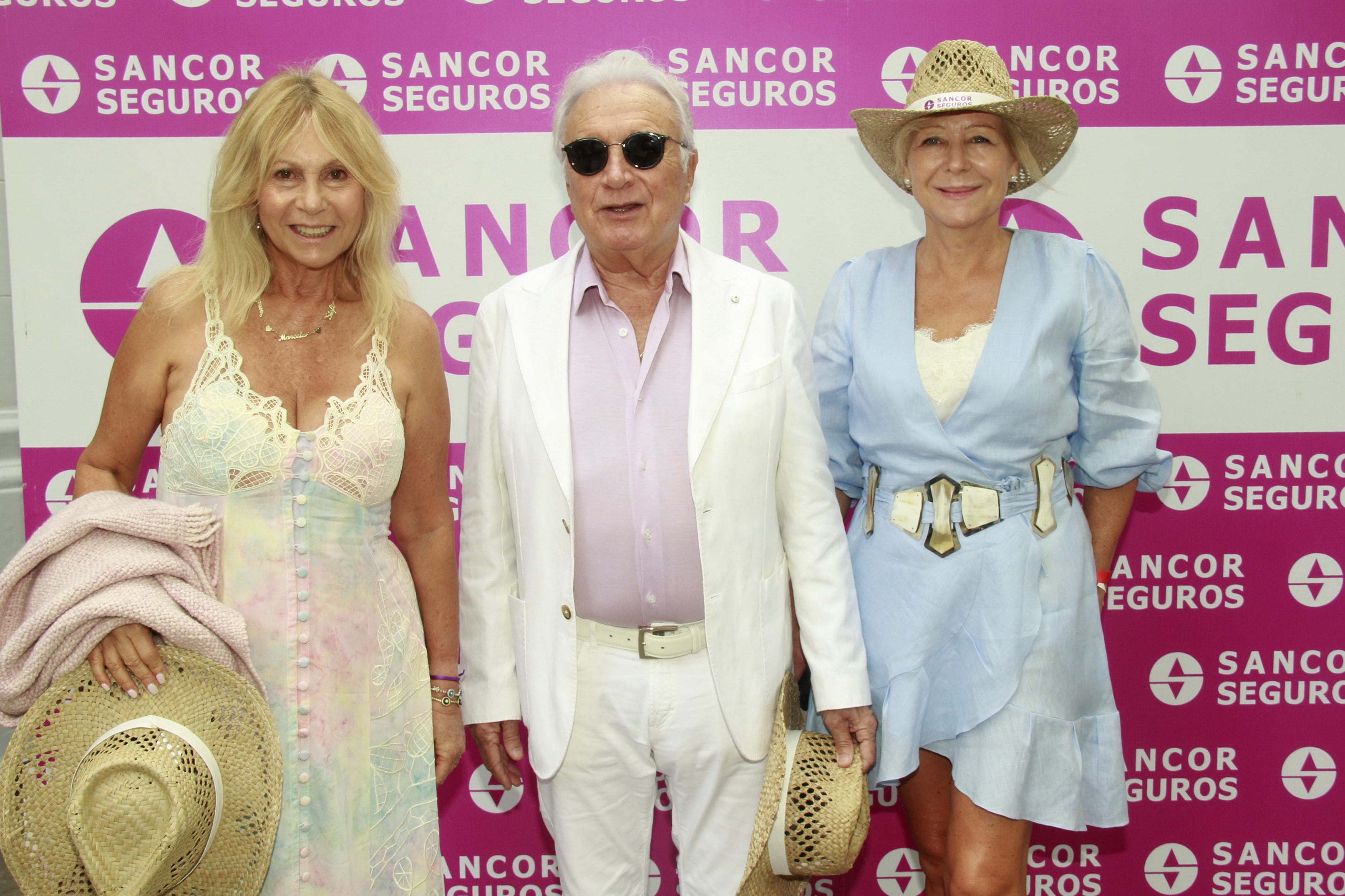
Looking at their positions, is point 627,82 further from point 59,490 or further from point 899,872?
point 899,872

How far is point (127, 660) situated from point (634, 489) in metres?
0.95

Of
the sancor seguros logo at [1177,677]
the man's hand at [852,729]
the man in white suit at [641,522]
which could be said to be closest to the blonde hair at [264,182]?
the man in white suit at [641,522]

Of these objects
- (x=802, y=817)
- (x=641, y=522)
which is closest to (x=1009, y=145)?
(x=641, y=522)

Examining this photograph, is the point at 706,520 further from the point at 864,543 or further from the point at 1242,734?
the point at 1242,734

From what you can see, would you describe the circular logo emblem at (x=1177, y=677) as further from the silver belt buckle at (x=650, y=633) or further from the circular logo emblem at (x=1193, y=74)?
the silver belt buckle at (x=650, y=633)

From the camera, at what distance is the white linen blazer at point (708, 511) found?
2.09 m

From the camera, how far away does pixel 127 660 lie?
1.86 m

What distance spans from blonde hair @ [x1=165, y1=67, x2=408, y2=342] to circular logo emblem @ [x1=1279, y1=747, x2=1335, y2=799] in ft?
9.85

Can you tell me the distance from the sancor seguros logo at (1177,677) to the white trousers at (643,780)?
65.8 inches

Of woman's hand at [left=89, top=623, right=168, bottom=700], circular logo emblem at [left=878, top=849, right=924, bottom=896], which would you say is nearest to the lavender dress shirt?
woman's hand at [left=89, top=623, right=168, bottom=700]

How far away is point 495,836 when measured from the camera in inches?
134

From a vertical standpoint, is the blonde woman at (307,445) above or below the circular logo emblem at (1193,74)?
below

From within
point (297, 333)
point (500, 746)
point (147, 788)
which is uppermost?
point (297, 333)

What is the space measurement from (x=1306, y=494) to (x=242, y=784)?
3.01 m
